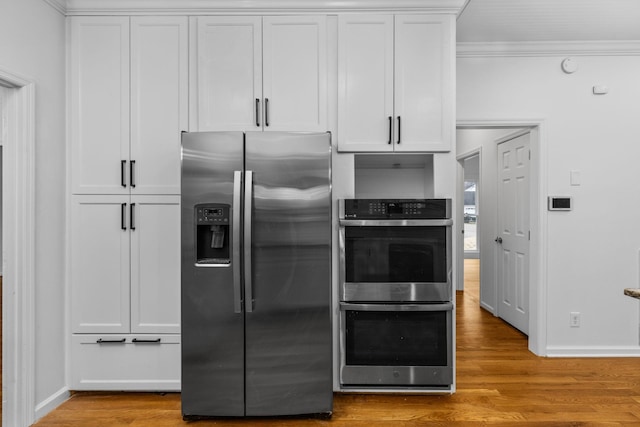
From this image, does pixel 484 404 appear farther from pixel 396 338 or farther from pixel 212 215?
pixel 212 215

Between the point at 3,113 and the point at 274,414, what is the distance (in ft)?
7.33

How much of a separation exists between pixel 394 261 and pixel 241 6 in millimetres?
1849

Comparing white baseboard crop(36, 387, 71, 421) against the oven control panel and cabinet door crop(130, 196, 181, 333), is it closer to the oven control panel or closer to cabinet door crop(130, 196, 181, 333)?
cabinet door crop(130, 196, 181, 333)

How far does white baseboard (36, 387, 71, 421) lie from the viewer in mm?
2297

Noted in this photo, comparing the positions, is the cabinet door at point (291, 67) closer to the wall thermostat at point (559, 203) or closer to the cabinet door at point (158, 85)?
the cabinet door at point (158, 85)

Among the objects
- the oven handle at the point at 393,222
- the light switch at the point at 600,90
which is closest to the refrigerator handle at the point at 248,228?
the oven handle at the point at 393,222

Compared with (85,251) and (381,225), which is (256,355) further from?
(85,251)

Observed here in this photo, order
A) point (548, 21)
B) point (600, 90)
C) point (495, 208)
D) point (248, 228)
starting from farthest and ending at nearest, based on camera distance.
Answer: point (495, 208) < point (600, 90) < point (548, 21) < point (248, 228)

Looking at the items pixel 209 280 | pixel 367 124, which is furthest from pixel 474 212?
pixel 209 280

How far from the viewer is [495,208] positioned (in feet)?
14.3

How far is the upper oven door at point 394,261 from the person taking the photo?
7.95ft

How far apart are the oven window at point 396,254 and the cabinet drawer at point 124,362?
4.09 feet

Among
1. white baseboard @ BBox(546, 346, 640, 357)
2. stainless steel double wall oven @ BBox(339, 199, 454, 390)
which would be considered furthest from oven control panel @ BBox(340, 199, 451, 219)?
white baseboard @ BBox(546, 346, 640, 357)

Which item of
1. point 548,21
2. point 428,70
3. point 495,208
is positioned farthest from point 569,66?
point 495,208
